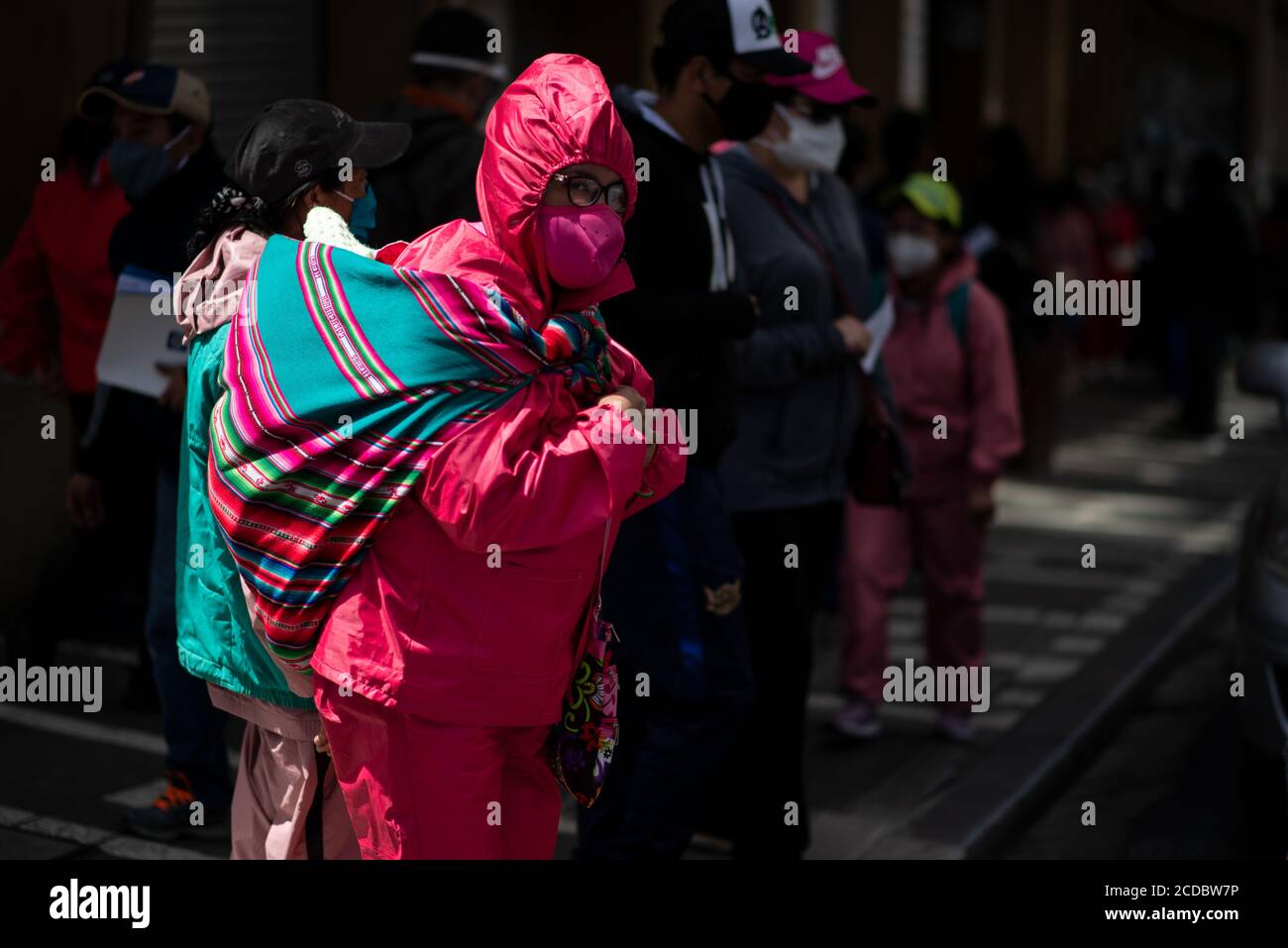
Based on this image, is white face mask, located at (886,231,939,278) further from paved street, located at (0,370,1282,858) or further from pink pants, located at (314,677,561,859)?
pink pants, located at (314,677,561,859)

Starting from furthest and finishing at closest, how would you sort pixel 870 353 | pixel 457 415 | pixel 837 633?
pixel 837 633 → pixel 870 353 → pixel 457 415

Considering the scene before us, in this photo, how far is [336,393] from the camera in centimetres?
287

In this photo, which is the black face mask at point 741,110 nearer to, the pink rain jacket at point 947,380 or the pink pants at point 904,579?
the pink rain jacket at point 947,380

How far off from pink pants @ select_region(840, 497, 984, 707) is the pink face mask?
3348 mm

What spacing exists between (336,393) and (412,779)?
63cm

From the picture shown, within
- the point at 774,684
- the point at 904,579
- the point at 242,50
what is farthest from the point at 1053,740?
the point at 242,50

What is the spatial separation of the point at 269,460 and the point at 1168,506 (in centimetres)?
959

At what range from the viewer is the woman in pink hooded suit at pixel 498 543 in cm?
287

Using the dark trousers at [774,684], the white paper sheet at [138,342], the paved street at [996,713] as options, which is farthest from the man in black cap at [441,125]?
the paved street at [996,713]

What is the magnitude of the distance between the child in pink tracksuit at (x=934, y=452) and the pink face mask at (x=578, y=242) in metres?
3.24

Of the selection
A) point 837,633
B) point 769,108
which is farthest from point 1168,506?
point 769,108

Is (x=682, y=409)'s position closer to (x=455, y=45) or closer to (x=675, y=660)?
(x=675, y=660)

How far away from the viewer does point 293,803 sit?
10.9ft

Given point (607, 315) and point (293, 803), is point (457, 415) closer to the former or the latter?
point (293, 803)
